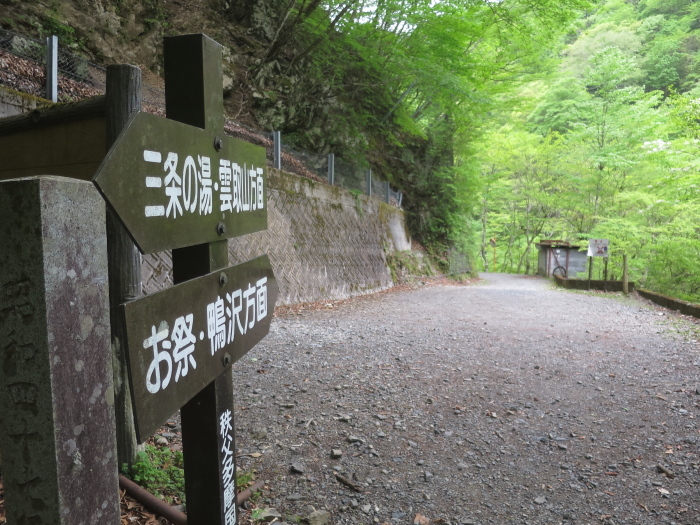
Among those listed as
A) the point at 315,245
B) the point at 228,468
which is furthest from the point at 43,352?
→ the point at 315,245

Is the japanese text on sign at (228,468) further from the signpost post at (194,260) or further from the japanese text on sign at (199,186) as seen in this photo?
the japanese text on sign at (199,186)

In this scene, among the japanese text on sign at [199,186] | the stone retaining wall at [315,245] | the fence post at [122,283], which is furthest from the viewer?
the stone retaining wall at [315,245]

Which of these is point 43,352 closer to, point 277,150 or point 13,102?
point 13,102

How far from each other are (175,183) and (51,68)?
19.7ft

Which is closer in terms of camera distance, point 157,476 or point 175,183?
point 175,183

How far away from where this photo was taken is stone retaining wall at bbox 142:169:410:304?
7633mm

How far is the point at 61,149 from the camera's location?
1.72 meters

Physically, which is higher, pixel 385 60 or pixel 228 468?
pixel 385 60

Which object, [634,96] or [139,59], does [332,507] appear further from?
[634,96]

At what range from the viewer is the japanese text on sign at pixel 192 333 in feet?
3.28

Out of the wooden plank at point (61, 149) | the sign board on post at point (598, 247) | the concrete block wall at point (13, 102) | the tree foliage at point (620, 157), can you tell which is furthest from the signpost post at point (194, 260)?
the sign board on post at point (598, 247)

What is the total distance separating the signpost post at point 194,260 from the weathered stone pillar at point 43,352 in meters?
0.13

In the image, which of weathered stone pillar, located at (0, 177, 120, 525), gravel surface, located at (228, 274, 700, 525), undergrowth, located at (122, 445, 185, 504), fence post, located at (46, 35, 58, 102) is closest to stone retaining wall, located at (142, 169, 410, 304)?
gravel surface, located at (228, 274, 700, 525)

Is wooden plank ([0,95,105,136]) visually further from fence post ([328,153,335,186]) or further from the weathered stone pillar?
fence post ([328,153,335,186])
